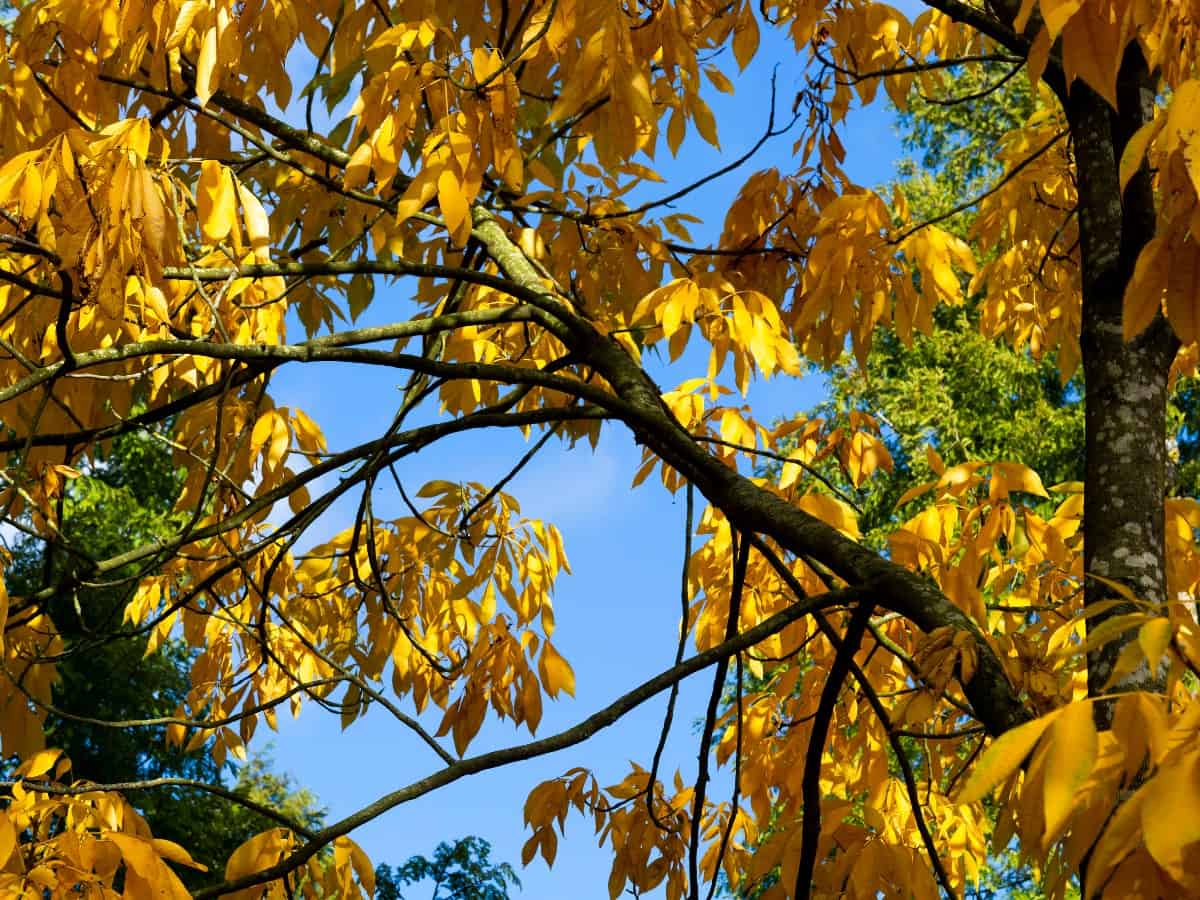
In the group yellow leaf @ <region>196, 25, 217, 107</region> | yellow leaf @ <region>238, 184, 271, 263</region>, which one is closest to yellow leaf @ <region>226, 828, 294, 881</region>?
yellow leaf @ <region>238, 184, 271, 263</region>

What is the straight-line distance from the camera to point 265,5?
235cm

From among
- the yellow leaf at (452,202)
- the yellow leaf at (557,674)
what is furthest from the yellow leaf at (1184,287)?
the yellow leaf at (557,674)

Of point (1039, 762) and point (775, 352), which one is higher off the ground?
point (775, 352)

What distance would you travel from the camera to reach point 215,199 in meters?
1.87

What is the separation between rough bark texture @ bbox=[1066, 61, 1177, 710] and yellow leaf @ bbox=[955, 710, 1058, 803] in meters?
0.98

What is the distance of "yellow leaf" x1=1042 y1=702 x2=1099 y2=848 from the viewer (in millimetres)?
927

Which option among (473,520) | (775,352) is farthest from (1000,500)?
(473,520)

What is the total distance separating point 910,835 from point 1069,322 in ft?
5.01

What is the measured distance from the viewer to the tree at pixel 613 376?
1621mm

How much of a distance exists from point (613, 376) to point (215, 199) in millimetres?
771

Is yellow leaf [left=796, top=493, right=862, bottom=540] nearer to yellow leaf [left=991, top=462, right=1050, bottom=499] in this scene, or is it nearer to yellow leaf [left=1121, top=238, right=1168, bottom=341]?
yellow leaf [left=991, top=462, right=1050, bottom=499]

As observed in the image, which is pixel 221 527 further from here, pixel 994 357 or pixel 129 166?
pixel 994 357

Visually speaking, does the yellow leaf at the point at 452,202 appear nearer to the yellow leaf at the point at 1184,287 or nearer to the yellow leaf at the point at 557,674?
the yellow leaf at the point at 1184,287

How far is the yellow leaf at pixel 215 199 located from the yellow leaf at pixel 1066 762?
1.37m
